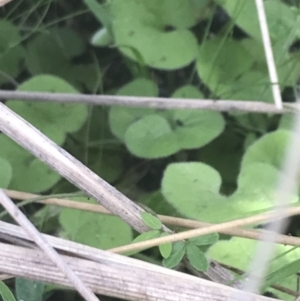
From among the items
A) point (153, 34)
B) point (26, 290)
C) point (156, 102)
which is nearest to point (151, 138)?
point (156, 102)

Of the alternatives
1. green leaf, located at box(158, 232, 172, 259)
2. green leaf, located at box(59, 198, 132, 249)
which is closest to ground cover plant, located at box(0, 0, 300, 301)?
green leaf, located at box(59, 198, 132, 249)

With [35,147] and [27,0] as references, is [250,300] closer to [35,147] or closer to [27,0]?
[35,147]

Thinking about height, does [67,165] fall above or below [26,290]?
above

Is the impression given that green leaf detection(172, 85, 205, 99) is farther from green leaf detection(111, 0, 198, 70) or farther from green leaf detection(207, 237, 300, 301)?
green leaf detection(207, 237, 300, 301)

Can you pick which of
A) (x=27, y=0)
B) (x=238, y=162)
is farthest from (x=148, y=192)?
(x=27, y=0)

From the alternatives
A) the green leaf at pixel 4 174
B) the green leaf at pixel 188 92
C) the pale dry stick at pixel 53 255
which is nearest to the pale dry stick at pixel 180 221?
the green leaf at pixel 4 174

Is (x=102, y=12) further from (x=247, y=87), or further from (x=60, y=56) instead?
(x=247, y=87)
